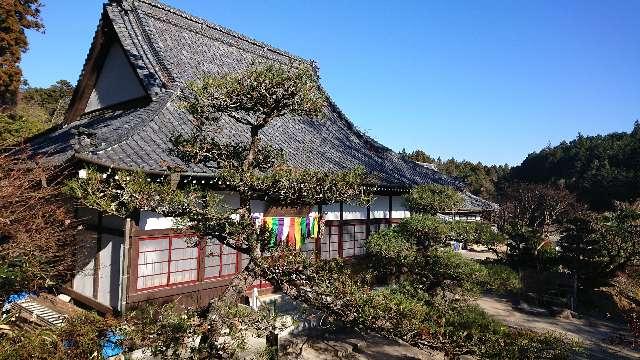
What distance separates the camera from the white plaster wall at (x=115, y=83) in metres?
13.7

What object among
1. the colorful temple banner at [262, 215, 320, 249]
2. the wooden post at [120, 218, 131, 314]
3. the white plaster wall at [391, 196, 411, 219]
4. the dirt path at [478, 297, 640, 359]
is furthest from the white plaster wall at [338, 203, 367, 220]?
the wooden post at [120, 218, 131, 314]

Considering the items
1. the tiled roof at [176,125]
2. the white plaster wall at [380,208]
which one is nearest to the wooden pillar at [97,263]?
the tiled roof at [176,125]

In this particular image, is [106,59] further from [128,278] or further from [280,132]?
[128,278]

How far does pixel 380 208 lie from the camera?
648 inches

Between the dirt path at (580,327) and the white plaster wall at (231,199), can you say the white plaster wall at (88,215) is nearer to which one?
the white plaster wall at (231,199)

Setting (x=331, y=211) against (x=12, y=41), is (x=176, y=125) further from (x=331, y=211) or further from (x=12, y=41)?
(x=12, y=41)

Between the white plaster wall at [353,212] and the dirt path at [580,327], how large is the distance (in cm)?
598

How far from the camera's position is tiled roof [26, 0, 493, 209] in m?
9.85

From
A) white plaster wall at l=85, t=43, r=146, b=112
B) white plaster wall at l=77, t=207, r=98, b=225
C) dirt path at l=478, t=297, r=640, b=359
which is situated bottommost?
dirt path at l=478, t=297, r=640, b=359

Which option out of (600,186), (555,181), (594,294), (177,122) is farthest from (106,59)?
(555,181)

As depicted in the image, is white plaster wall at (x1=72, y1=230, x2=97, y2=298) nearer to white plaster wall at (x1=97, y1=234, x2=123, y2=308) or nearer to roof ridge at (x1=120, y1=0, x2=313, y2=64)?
white plaster wall at (x1=97, y1=234, x2=123, y2=308)

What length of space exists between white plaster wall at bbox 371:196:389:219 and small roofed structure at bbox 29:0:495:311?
0.04m

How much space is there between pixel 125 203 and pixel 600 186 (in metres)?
65.2

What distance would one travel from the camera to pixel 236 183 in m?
5.91
